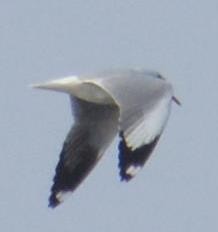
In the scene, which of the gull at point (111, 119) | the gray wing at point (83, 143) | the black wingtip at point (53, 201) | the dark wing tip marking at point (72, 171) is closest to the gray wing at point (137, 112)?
the gull at point (111, 119)

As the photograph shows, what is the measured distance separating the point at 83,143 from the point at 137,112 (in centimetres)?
89

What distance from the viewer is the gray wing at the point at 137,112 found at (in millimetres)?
6906

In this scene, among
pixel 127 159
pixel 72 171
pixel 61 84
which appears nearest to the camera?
pixel 127 159

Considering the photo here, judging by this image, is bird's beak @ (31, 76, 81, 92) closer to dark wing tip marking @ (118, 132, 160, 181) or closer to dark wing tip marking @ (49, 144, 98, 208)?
dark wing tip marking @ (49, 144, 98, 208)

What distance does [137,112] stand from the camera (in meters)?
7.15

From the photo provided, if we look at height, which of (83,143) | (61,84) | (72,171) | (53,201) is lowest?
(53,201)

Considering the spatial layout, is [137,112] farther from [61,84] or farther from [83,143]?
[83,143]

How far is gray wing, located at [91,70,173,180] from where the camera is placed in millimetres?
6906

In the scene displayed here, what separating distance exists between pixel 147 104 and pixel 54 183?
0.91 meters

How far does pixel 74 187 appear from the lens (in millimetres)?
7910

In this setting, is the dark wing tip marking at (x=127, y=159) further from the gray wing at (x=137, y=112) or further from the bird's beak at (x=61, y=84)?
the bird's beak at (x=61, y=84)

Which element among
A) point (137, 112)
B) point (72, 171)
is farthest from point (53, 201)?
point (137, 112)

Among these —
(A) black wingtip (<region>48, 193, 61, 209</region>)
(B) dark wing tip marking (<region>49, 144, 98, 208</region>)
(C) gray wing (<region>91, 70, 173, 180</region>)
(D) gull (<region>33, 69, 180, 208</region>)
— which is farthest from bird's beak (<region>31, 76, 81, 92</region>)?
(A) black wingtip (<region>48, 193, 61, 209</region>)

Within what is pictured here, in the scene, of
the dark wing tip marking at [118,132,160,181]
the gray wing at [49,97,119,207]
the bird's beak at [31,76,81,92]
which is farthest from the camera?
the gray wing at [49,97,119,207]
